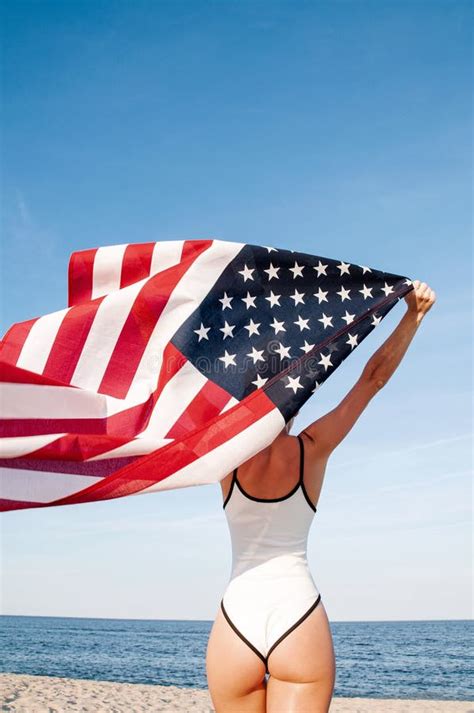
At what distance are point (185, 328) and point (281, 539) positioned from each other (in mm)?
1224

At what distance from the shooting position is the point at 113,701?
14.8 metres

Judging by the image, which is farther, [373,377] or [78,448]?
[78,448]

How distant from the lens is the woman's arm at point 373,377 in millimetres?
3094

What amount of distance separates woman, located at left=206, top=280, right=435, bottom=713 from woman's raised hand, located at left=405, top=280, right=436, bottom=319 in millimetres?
286

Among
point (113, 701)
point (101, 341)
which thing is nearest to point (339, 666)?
point (113, 701)

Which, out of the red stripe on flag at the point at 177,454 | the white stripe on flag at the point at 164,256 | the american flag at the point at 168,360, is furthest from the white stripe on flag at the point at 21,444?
the white stripe on flag at the point at 164,256

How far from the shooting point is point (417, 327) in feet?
11.2

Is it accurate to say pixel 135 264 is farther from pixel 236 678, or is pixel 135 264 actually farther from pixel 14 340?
pixel 236 678

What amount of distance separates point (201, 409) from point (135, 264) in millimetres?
1027

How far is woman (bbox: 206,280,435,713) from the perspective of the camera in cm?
280

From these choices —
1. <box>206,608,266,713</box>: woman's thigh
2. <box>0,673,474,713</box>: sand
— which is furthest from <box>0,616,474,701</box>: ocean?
<box>206,608,266,713</box>: woman's thigh

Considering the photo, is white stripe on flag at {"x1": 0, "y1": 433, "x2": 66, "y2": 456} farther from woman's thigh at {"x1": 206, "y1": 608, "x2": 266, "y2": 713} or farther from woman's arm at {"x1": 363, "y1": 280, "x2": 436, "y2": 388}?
Result: woman's arm at {"x1": 363, "y1": 280, "x2": 436, "y2": 388}

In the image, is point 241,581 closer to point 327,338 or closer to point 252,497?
point 252,497

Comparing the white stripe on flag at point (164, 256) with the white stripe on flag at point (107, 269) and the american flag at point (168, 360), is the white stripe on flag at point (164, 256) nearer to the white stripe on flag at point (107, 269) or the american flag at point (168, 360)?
the american flag at point (168, 360)
